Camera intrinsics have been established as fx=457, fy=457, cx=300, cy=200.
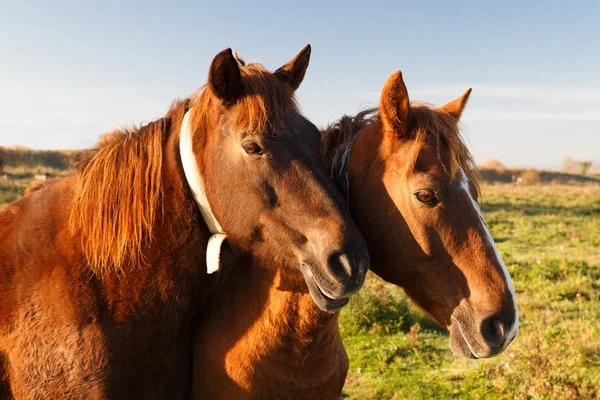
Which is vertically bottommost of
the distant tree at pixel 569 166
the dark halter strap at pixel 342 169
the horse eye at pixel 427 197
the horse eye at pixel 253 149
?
the distant tree at pixel 569 166

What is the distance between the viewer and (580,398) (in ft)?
15.8

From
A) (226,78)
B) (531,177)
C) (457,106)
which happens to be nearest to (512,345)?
(457,106)

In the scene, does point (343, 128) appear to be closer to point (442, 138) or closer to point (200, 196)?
point (442, 138)

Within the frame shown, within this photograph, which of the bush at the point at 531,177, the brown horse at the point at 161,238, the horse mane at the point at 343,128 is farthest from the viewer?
the bush at the point at 531,177

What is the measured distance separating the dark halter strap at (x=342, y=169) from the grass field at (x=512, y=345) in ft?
3.41

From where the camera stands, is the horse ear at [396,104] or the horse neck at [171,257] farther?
the horse neck at [171,257]

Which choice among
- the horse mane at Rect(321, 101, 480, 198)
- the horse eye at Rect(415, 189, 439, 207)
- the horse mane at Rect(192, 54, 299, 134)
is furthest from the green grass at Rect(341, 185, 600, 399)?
the horse mane at Rect(192, 54, 299, 134)

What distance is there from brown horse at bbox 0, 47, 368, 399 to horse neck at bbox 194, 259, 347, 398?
0.64ft

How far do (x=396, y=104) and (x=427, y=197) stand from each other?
0.54 m

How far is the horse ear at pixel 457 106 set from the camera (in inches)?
114

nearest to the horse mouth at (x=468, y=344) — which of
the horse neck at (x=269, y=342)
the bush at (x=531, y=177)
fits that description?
the horse neck at (x=269, y=342)

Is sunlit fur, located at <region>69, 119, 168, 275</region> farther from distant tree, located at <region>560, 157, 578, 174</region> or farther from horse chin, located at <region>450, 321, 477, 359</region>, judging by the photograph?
distant tree, located at <region>560, 157, 578, 174</region>

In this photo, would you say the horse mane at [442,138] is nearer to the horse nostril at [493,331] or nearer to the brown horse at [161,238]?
the brown horse at [161,238]

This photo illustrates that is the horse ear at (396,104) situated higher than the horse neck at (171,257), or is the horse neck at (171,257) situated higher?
the horse ear at (396,104)
